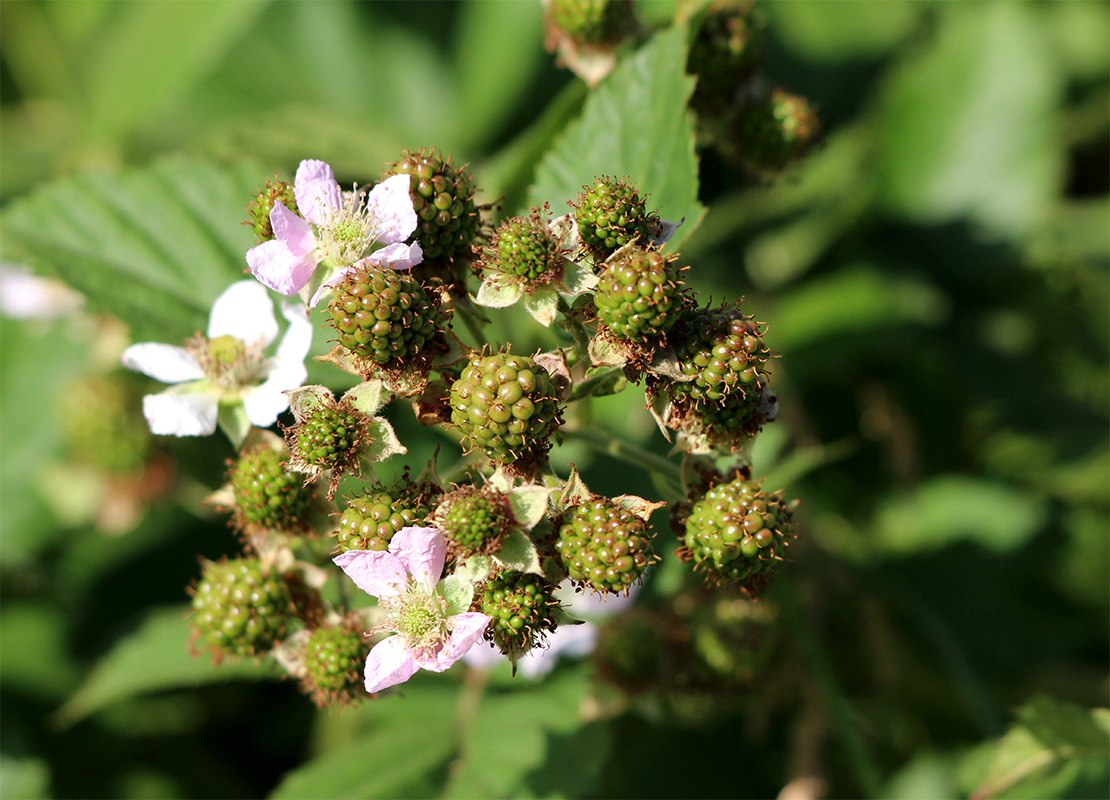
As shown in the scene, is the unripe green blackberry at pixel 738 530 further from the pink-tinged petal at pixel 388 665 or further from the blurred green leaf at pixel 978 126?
the blurred green leaf at pixel 978 126

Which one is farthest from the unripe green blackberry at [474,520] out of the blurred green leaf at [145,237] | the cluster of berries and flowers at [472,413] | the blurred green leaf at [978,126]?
the blurred green leaf at [978,126]

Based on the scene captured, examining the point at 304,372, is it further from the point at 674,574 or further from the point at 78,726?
the point at 78,726

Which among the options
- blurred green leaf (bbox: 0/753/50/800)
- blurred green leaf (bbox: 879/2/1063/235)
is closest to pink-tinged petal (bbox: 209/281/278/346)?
blurred green leaf (bbox: 0/753/50/800)

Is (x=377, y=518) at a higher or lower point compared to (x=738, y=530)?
higher

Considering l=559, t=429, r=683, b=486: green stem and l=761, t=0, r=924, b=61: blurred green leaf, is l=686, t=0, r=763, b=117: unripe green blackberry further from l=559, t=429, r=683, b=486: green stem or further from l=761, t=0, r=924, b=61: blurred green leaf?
l=761, t=0, r=924, b=61: blurred green leaf

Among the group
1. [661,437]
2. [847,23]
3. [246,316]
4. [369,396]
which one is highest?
[847,23]

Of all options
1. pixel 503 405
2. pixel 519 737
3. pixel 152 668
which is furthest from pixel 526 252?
pixel 152 668

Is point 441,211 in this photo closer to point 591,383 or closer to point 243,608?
point 591,383
